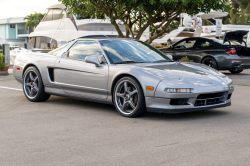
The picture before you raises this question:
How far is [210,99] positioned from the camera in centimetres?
584

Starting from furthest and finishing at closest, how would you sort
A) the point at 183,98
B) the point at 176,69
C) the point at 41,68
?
the point at 41,68 < the point at 176,69 < the point at 183,98

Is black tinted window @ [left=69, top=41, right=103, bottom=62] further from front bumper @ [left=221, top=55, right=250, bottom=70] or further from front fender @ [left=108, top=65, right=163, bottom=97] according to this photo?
front bumper @ [left=221, top=55, right=250, bottom=70]

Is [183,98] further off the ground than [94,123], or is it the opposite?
[183,98]

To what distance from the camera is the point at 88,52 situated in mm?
6820

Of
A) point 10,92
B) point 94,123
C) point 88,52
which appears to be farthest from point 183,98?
point 10,92

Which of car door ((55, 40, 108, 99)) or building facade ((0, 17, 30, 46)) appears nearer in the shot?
car door ((55, 40, 108, 99))

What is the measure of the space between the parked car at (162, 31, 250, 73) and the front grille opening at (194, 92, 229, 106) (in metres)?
7.72

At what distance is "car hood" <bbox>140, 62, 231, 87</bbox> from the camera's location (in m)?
5.68

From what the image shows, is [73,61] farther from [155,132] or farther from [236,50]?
[236,50]

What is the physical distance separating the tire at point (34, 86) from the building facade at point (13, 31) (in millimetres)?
79954

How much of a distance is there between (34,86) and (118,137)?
11.3 feet

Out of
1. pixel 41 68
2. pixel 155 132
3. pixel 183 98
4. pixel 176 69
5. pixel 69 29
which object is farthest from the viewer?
pixel 69 29

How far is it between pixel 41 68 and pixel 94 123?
2.33 metres

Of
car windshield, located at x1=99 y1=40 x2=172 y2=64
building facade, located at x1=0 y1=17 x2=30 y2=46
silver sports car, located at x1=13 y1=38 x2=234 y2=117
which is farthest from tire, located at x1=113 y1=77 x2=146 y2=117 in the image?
building facade, located at x1=0 y1=17 x2=30 y2=46
